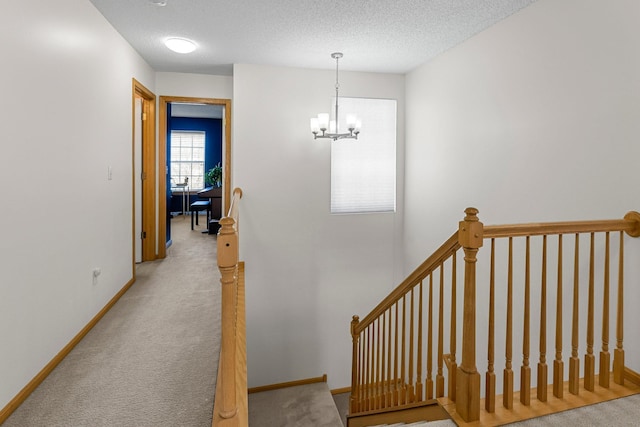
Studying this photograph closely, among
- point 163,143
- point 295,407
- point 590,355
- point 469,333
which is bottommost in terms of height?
point 295,407

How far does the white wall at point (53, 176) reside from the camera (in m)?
1.89

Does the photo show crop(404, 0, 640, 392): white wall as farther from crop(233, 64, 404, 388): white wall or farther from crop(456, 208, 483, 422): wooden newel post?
crop(456, 208, 483, 422): wooden newel post

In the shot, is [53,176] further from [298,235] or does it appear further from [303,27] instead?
[298,235]

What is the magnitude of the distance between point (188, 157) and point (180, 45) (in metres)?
6.41

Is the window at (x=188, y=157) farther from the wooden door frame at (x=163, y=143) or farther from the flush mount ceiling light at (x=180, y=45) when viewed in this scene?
the flush mount ceiling light at (x=180, y=45)

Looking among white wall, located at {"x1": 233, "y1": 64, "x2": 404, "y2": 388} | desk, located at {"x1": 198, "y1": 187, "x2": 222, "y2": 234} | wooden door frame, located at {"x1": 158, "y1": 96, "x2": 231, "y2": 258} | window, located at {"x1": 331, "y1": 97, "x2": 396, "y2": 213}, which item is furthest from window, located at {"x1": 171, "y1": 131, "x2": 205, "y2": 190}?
window, located at {"x1": 331, "y1": 97, "x2": 396, "y2": 213}

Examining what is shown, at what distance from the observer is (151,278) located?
4.07 metres

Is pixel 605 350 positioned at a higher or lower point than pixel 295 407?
higher

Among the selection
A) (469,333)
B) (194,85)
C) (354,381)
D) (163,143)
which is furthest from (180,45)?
(354,381)

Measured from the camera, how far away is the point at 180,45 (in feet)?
12.2

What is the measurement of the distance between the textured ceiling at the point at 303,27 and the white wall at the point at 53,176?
1.61 ft

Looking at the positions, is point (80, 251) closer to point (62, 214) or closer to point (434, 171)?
point (62, 214)

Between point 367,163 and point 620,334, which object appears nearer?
point 620,334

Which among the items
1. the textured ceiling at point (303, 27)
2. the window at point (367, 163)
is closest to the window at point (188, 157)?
Answer: the textured ceiling at point (303, 27)
